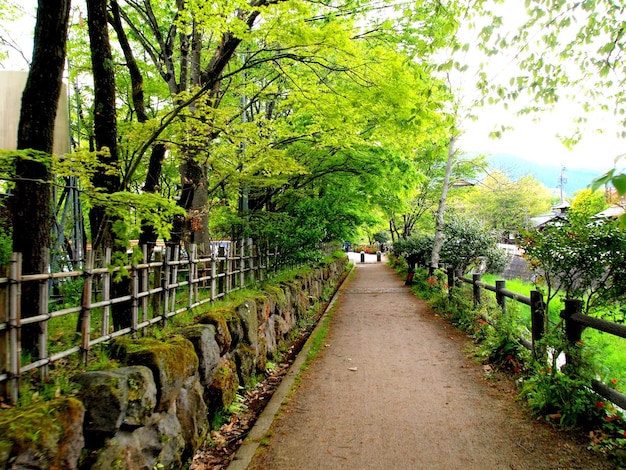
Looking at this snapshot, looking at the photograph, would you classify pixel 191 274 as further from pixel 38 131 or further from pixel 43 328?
pixel 43 328

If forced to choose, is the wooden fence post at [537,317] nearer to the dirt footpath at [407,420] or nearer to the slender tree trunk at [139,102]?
the dirt footpath at [407,420]

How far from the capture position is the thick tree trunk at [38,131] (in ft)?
11.6

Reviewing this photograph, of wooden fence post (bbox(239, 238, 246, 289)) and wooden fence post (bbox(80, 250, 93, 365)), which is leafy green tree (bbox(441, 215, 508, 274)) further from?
wooden fence post (bbox(80, 250, 93, 365))

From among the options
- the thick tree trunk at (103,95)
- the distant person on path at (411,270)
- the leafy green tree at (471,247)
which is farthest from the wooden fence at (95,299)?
the distant person on path at (411,270)

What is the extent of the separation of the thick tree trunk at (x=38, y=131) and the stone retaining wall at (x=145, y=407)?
3.77ft

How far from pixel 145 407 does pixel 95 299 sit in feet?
16.4

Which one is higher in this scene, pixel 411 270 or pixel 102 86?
pixel 102 86

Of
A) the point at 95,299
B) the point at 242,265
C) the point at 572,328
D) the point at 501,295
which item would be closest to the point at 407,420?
the point at 572,328

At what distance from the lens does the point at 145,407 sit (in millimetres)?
3043

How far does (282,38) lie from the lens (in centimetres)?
633

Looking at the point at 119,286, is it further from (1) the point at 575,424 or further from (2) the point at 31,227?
(1) the point at 575,424

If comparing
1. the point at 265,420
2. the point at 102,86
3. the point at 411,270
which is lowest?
the point at 265,420

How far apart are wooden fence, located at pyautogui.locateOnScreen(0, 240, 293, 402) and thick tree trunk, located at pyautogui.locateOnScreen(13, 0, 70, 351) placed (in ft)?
1.47

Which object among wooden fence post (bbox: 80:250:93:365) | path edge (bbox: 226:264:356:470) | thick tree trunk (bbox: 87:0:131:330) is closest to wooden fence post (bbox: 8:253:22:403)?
wooden fence post (bbox: 80:250:93:365)
